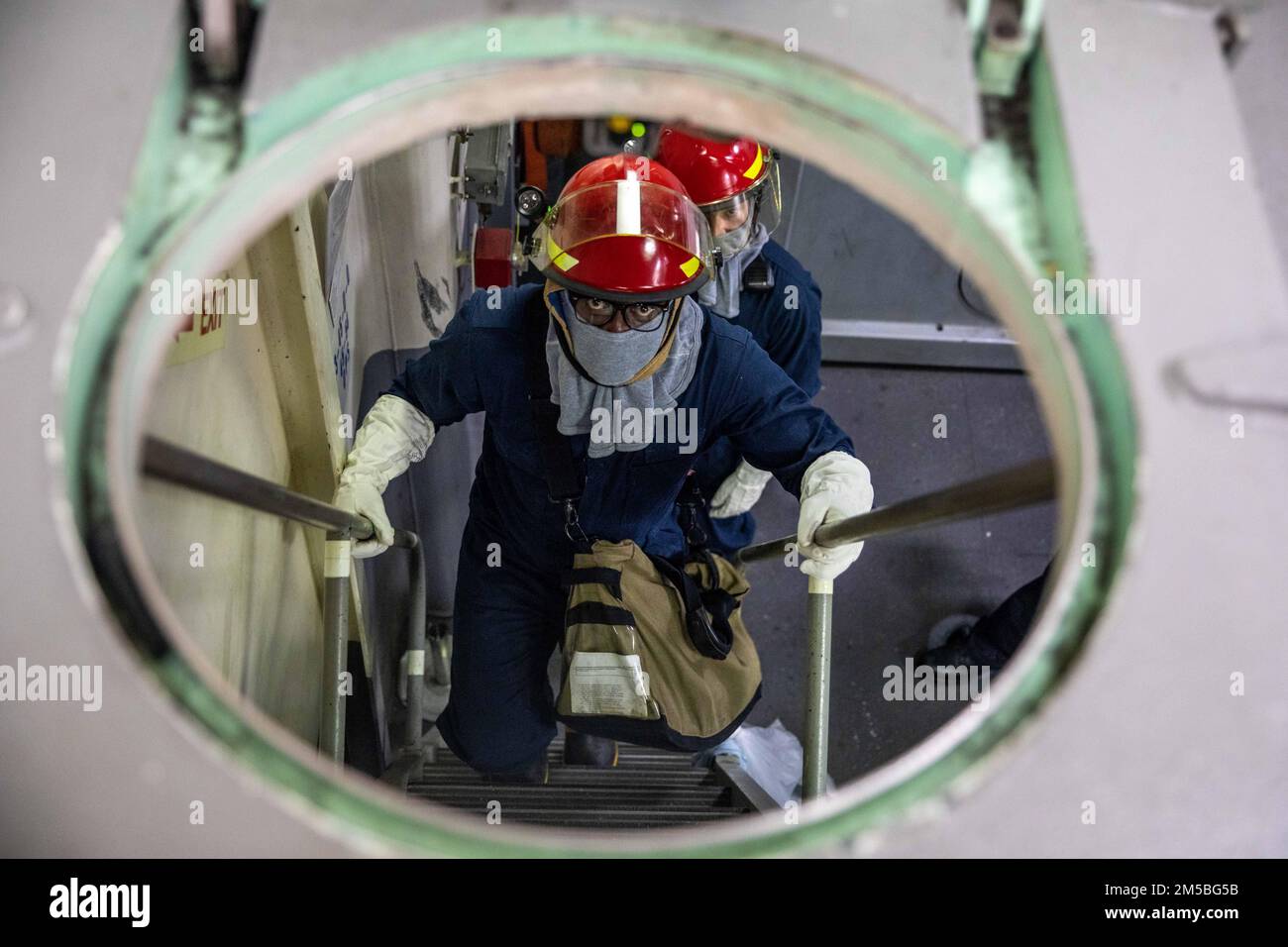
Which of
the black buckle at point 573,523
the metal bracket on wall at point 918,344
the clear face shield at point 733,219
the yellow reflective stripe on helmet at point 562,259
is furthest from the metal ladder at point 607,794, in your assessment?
the metal bracket on wall at point 918,344

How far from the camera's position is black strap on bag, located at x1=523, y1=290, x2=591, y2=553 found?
8.00 ft

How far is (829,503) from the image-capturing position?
7.36 ft

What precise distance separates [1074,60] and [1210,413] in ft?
1.28

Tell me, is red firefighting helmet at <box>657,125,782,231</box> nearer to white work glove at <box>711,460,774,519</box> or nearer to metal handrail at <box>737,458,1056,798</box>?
white work glove at <box>711,460,774,519</box>

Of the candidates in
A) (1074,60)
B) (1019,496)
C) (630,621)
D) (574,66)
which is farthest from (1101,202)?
(630,621)

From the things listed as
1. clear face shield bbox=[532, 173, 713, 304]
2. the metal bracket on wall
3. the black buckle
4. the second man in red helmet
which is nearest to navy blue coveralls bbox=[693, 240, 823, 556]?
the second man in red helmet

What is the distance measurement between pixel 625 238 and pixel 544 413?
1.50 feet

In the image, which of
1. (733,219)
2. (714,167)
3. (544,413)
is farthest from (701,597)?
(714,167)

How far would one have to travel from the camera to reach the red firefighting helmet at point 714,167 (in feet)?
9.93

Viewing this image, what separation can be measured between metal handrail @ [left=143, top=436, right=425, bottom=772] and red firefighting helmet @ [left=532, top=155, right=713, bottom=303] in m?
0.72

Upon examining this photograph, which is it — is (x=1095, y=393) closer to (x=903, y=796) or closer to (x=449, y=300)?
(x=903, y=796)

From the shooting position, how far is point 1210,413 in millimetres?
988

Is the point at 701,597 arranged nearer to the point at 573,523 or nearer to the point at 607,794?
the point at 573,523

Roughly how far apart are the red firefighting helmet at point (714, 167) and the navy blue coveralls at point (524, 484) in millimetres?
683
